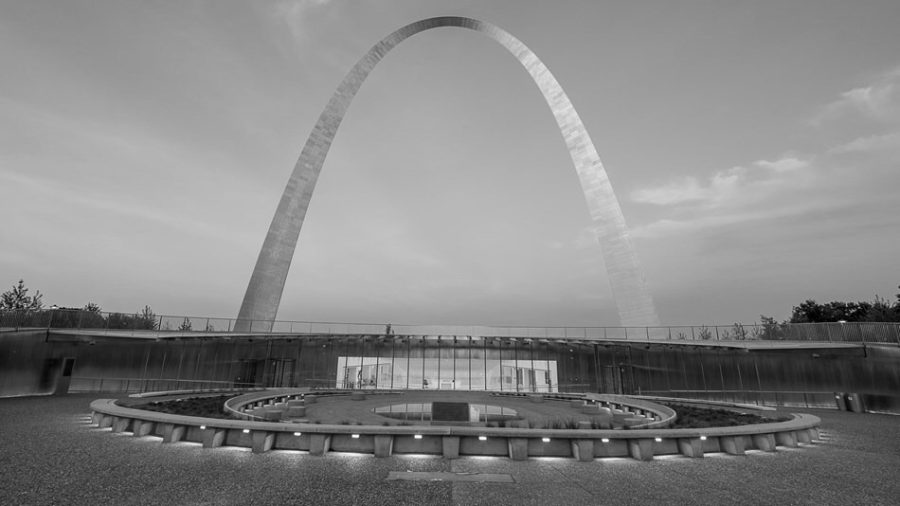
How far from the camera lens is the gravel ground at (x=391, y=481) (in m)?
6.40

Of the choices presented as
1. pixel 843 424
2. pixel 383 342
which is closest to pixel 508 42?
pixel 383 342

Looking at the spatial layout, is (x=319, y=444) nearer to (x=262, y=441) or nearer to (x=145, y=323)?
(x=262, y=441)

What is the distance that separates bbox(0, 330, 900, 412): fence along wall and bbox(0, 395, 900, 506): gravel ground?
12820 millimetres

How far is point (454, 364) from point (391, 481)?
24782 millimetres

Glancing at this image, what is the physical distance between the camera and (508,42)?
42.7 metres

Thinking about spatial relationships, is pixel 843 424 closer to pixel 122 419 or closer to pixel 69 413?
pixel 122 419

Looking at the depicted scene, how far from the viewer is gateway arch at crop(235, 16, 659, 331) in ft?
102

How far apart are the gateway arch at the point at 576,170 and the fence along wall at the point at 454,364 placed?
312cm

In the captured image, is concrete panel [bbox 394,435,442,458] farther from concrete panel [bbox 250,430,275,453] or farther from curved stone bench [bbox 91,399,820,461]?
concrete panel [bbox 250,430,275,453]

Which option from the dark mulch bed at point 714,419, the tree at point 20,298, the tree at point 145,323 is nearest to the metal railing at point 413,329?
the tree at point 145,323

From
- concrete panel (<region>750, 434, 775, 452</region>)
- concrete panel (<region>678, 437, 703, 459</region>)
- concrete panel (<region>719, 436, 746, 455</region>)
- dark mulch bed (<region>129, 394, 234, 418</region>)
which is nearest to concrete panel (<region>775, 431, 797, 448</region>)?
concrete panel (<region>750, 434, 775, 452</region>)

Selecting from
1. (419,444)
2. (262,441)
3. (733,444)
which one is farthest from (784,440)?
(262,441)

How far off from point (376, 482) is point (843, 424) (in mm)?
17530

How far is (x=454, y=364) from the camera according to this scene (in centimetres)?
3155
